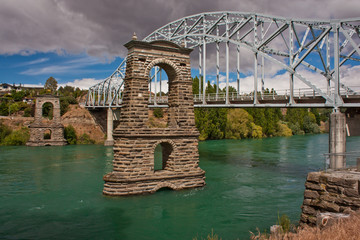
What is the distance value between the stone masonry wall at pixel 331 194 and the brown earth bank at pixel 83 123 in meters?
49.3

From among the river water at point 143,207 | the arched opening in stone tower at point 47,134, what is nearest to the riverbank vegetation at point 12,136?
the arched opening in stone tower at point 47,134

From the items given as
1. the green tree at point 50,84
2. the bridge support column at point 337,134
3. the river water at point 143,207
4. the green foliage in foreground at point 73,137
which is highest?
the green tree at point 50,84

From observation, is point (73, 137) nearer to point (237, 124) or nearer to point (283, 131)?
point (237, 124)

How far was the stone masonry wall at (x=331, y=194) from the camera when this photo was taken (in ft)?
27.5

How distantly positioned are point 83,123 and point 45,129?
30.7 feet

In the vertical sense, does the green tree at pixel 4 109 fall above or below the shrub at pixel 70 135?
above

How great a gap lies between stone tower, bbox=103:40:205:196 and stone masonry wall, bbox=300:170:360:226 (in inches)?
323

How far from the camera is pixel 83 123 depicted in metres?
58.0

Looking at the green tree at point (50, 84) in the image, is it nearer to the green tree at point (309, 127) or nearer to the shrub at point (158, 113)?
the shrub at point (158, 113)

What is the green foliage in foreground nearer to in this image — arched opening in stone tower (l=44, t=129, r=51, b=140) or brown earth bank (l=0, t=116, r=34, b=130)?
arched opening in stone tower (l=44, t=129, r=51, b=140)

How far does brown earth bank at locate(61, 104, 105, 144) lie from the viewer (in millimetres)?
56031

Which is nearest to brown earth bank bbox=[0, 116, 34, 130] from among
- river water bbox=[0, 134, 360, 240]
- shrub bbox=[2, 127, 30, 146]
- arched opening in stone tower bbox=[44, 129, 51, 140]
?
shrub bbox=[2, 127, 30, 146]

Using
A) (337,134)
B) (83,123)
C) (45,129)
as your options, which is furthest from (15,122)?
(337,134)

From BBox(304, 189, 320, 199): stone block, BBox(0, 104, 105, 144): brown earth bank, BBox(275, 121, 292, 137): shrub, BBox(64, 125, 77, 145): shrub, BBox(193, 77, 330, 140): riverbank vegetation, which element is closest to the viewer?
BBox(304, 189, 320, 199): stone block
